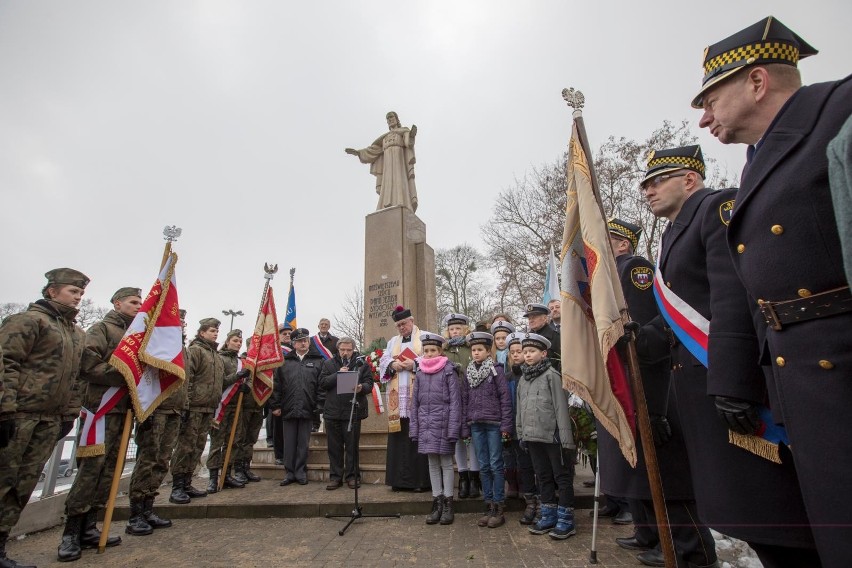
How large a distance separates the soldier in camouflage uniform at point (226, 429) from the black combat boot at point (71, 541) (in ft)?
7.78

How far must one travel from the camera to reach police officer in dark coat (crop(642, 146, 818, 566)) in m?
1.72

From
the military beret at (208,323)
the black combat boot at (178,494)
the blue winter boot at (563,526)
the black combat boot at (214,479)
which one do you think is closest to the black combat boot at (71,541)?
the black combat boot at (178,494)

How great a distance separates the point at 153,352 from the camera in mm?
4875

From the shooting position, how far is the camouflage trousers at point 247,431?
7324 mm

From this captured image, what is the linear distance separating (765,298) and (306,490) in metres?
6.41

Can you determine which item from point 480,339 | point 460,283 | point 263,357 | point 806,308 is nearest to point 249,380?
point 263,357

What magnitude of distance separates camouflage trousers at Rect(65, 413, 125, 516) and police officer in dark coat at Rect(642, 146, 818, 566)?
511cm

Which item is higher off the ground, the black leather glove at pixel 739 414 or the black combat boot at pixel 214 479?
the black leather glove at pixel 739 414

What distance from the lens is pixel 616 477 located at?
3.18m

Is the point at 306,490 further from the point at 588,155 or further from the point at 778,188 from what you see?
the point at 778,188

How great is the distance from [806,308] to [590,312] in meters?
1.72

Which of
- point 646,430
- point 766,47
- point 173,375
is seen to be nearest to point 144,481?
point 173,375

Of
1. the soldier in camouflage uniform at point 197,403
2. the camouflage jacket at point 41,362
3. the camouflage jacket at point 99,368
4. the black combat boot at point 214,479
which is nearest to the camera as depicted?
the camouflage jacket at point 41,362

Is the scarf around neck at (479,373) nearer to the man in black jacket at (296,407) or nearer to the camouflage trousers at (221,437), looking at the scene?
the man in black jacket at (296,407)
